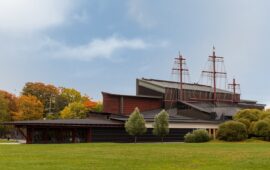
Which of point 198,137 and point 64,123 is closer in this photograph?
point 198,137

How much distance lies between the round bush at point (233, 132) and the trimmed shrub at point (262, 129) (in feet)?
3.76

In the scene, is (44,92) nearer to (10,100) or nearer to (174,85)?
(10,100)

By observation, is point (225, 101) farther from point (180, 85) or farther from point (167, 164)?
point (167, 164)

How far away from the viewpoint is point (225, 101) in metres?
73.4

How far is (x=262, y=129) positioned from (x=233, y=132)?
2.98 m

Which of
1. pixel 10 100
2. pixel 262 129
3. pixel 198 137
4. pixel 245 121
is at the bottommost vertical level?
pixel 198 137

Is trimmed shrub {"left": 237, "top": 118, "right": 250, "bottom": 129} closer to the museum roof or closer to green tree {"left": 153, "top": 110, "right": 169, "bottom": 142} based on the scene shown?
green tree {"left": 153, "top": 110, "right": 169, "bottom": 142}

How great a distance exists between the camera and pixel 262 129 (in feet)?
140

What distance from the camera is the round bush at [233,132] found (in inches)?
1655

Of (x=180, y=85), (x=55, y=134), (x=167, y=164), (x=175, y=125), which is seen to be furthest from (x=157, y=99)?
(x=167, y=164)

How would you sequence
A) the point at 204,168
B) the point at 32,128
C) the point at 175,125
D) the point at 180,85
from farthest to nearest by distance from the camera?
the point at 180,85, the point at 175,125, the point at 32,128, the point at 204,168

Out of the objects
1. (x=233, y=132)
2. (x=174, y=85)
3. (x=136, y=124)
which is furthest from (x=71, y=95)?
(x=233, y=132)

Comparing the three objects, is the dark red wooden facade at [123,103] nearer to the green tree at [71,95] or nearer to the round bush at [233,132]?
the round bush at [233,132]

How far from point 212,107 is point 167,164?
167 feet
